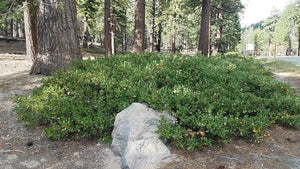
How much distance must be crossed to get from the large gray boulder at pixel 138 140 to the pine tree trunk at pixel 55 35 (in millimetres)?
3778

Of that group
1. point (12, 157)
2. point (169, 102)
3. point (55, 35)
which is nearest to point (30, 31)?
point (55, 35)

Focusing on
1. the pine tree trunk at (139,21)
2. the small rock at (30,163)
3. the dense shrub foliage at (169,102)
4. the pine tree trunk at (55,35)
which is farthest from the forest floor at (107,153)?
the pine tree trunk at (139,21)

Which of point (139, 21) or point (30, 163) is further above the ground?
point (139, 21)

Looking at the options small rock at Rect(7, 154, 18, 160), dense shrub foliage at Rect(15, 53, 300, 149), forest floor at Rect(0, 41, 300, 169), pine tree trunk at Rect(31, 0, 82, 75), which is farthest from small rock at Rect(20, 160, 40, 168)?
pine tree trunk at Rect(31, 0, 82, 75)

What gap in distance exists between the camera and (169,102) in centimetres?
361

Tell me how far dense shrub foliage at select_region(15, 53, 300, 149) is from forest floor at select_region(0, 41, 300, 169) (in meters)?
0.17

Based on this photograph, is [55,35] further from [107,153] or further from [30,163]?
[107,153]

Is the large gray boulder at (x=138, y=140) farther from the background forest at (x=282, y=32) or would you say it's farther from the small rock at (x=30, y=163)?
the background forest at (x=282, y=32)

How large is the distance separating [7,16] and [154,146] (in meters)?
4.79

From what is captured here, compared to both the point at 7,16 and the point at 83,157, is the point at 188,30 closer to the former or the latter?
the point at 7,16

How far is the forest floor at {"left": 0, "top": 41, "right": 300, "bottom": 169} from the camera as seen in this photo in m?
2.83

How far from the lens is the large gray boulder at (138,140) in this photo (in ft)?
9.65

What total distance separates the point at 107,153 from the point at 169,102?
131cm

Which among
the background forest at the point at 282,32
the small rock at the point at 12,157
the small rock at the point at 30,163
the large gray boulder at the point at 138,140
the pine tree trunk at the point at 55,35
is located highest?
the background forest at the point at 282,32
